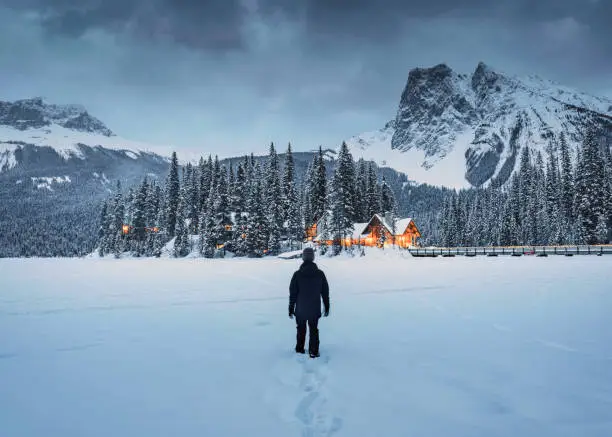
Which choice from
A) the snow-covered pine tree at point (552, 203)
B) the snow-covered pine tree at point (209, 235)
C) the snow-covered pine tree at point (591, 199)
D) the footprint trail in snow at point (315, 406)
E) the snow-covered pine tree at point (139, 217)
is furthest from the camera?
the snow-covered pine tree at point (552, 203)

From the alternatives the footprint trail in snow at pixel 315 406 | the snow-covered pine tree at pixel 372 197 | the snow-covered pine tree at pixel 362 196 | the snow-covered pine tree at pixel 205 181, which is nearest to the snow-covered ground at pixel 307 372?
the footprint trail in snow at pixel 315 406

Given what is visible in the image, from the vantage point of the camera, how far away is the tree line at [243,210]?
57.1 m

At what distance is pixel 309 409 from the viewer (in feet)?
15.8

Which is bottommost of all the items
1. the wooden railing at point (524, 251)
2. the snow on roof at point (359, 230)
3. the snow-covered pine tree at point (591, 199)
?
the wooden railing at point (524, 251)

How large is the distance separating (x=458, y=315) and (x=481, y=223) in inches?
3595

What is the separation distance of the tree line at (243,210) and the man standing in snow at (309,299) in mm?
48188

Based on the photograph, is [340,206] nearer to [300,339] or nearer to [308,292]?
[300,339]

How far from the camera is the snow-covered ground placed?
14.4 ft

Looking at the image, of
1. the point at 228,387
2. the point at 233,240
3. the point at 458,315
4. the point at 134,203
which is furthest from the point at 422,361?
the point at 134,203

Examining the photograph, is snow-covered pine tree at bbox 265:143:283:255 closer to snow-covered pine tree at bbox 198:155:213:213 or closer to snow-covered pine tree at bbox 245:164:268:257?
snow-covered pine tree at bbox 245:164:268:257

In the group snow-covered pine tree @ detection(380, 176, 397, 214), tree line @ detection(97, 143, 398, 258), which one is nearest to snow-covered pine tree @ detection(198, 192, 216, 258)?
tree line @ detection(97, 143, 398, 258)

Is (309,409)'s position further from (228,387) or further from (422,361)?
(422,361)

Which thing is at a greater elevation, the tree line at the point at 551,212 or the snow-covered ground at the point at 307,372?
the tree line at the point at 551,212

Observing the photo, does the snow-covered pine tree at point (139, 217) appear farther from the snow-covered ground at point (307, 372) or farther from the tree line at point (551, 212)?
the tree line at point (551, 212)
